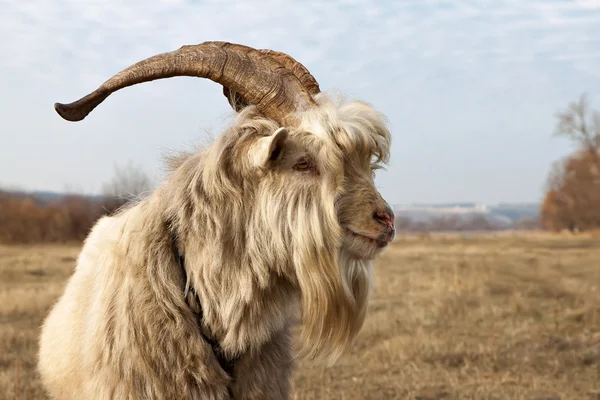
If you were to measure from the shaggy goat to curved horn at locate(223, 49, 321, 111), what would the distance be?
0.03 metres

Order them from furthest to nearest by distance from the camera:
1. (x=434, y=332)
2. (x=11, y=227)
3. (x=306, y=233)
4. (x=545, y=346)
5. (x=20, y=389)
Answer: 1. (x=11, y=227)
2. (x=434, y=332)
3. (x=545, y=346)
4. (x=20, y=389)
5. (x=306, y=233)

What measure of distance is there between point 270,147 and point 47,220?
3214 centimetres

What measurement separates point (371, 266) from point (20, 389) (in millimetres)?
4308

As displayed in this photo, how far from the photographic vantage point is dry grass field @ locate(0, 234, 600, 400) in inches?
277

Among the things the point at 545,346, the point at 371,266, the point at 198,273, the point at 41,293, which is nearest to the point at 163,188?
the point at 198,273

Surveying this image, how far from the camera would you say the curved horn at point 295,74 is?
382cm

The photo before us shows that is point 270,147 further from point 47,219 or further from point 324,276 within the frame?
point 47,219

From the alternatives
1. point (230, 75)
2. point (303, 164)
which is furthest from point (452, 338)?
point (230, 75)

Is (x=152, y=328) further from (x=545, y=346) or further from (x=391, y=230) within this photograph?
(x=545, y=346)

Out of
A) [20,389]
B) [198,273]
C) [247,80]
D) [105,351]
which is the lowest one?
[20,389]

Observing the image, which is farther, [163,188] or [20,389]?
[20,389]

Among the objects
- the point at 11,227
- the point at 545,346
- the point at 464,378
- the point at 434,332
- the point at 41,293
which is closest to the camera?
the point at 464,378

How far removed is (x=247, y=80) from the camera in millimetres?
3666

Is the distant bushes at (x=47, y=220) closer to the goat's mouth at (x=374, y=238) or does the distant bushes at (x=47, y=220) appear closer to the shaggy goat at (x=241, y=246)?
the shaggy goat at (x=241, y=246)
